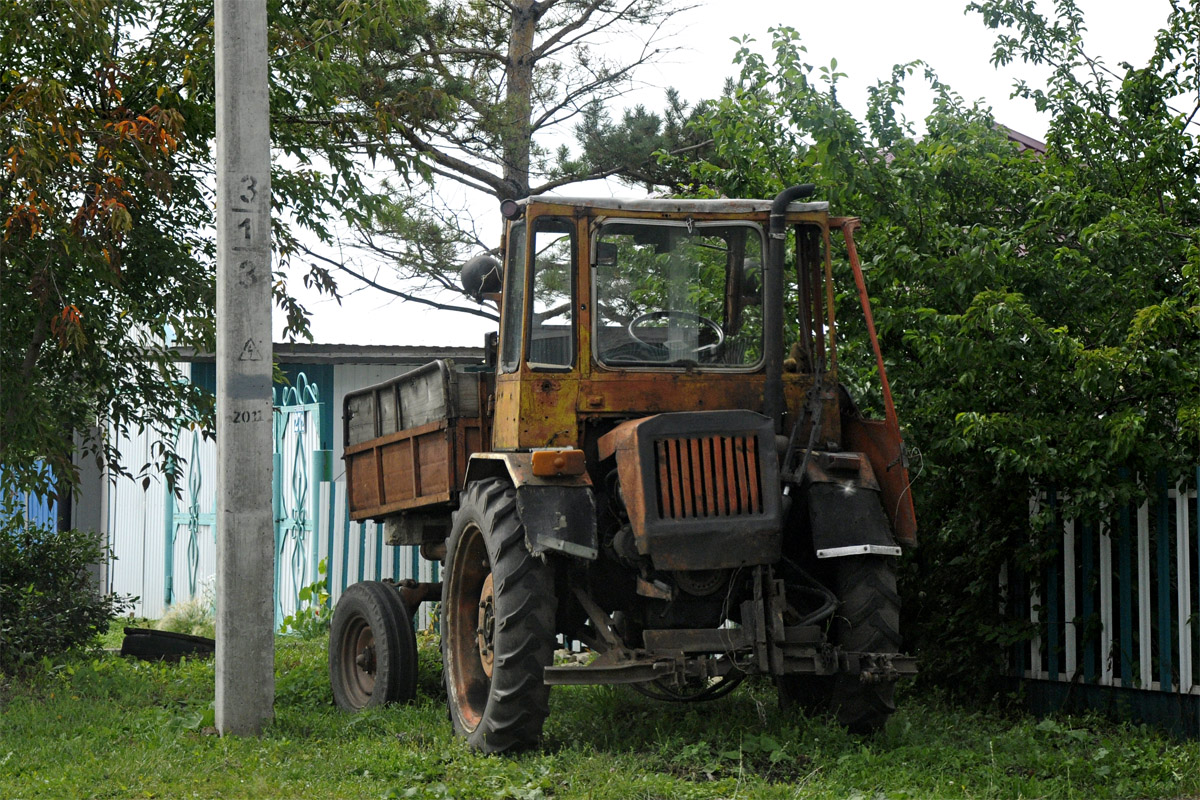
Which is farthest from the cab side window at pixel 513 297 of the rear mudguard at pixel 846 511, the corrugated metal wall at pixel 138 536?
the corrugated metal wall at pixel 138 536

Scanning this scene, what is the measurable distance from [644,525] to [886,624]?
4.22 ft

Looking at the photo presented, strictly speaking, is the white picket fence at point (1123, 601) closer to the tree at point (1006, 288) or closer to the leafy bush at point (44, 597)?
the tree at point (1006, 288)

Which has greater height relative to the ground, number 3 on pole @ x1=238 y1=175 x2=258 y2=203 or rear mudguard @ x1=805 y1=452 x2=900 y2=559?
number 3 on pole @ x1=238 y1=175 x2=258 y2=203

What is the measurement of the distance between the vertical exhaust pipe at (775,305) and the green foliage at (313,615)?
23.9 feet

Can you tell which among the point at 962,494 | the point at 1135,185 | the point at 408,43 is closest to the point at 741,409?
the point at 962,494

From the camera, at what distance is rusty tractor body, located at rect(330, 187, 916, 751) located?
20.8ft

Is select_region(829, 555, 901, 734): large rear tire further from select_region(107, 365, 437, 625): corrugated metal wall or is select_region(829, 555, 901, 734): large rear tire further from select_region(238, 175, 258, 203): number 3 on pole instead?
select_region(107, 365, 437, 625): corrugated metal wall

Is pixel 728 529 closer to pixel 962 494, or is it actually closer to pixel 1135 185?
pixel 962 494

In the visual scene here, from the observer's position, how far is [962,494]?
8586mm

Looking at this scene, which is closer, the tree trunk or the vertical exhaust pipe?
the vertical exhaust pipe

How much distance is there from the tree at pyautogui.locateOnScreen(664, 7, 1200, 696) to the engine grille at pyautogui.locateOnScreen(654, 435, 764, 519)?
1.57m

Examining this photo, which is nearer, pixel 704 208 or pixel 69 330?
pixel 704 208

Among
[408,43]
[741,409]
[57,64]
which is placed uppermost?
[408,43]

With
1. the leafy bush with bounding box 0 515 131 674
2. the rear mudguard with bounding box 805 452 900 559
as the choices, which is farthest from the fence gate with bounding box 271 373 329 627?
the rear mudguard with bounding box 805 452 900 559
